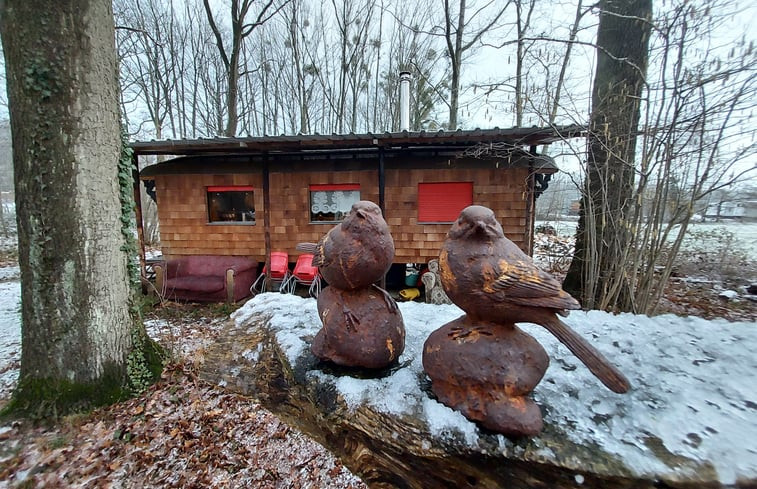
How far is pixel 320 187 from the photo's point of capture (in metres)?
5.94

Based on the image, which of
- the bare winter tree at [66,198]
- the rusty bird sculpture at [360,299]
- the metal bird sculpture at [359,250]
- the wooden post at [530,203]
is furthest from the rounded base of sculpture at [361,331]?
the wooden post at [530,203]

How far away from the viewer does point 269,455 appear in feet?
8.23

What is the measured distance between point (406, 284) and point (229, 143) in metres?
4.20

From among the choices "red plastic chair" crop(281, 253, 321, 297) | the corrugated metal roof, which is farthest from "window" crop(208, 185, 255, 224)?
"red plastic chair" crop(281, 253, 321, 297)

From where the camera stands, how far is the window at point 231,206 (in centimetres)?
630

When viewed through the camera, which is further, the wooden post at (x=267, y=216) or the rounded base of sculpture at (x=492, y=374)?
the wooden post at (x=267, y=216)

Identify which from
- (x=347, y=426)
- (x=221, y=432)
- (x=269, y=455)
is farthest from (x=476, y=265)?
(x=221, y=432)

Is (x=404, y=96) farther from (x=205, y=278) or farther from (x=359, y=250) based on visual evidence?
(x=359, y=250)

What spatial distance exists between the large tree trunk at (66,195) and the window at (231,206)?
3.66m

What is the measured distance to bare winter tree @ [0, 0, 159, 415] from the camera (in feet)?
7.61

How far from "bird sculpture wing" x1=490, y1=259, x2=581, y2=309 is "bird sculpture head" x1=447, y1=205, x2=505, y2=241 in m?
0.12

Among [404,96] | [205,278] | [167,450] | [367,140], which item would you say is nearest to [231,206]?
[205,278]

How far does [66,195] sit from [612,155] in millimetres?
5162

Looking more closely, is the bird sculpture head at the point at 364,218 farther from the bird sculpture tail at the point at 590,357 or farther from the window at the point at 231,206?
the window at the point at 231,206
